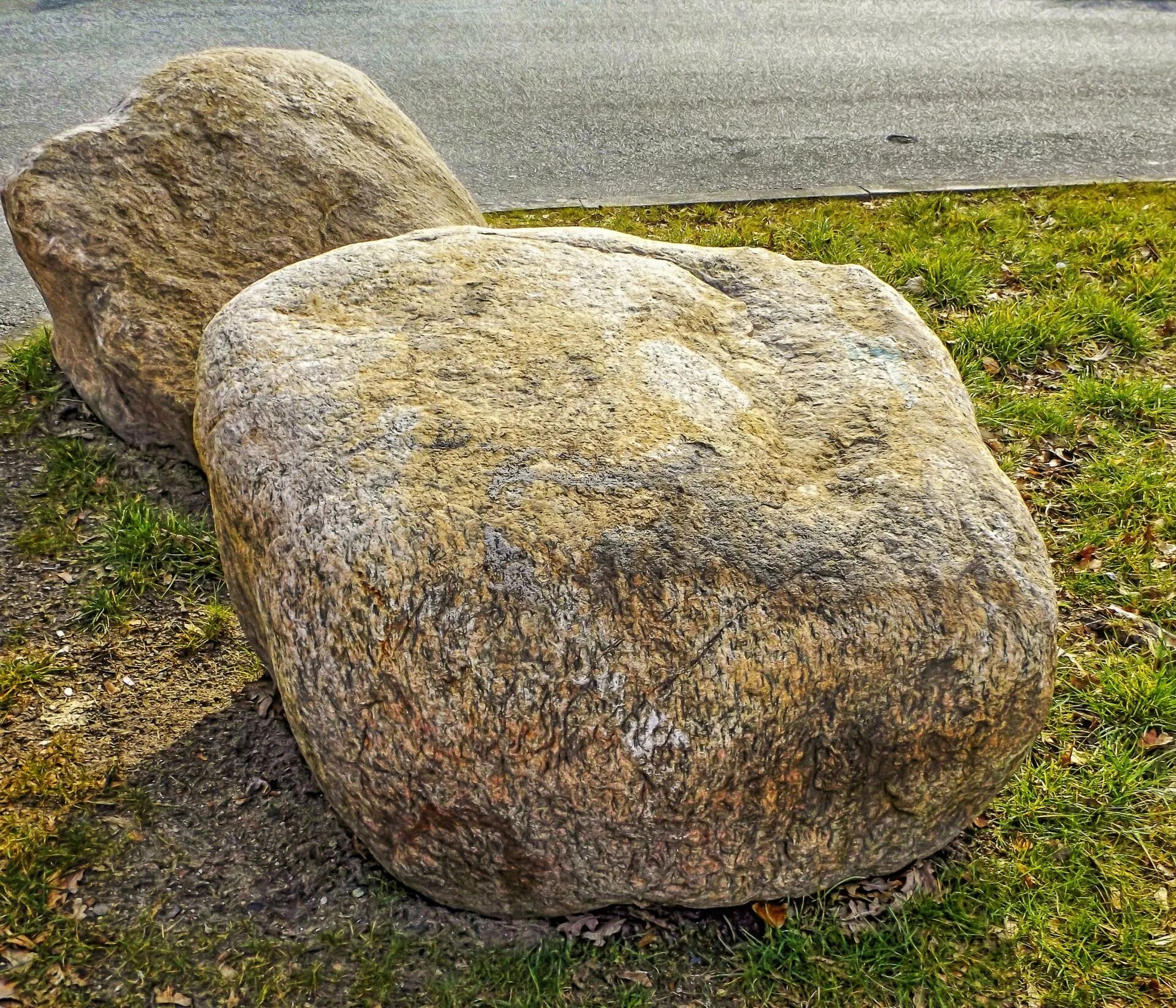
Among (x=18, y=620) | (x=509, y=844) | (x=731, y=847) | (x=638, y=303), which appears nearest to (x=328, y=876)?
(x=509, y=844)

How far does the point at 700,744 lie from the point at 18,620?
8.02ft

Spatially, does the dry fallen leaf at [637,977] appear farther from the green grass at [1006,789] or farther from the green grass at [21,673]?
the green grass at [21,673]

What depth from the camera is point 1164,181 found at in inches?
251

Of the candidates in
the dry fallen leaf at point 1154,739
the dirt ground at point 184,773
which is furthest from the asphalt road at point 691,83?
the dry fallen leaf at point 1154,739

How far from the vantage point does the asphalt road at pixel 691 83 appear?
253 inches

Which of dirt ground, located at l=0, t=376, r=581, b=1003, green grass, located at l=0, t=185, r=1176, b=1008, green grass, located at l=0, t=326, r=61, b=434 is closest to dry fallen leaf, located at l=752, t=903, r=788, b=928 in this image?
green grass, located at l=0, t=185, r=1176, b=1008

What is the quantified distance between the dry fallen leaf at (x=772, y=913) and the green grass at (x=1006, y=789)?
0.9 inches

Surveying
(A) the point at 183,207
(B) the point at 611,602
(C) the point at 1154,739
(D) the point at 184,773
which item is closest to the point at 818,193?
(A) the point at 183,207

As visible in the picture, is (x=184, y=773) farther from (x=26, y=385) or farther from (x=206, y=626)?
(x=26, y=385)

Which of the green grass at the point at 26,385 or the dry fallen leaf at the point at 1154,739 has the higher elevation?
the green grass at the point at 26,385

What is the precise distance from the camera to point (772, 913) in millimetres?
2652

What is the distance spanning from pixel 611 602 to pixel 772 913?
40.2 inches

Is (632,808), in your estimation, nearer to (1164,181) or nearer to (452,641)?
(452,641)

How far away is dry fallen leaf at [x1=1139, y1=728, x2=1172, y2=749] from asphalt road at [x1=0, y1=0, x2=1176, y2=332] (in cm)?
390
